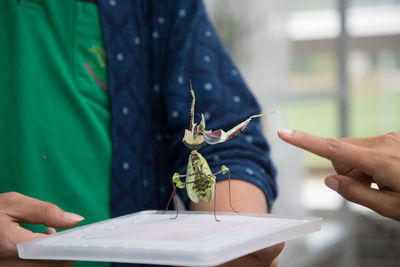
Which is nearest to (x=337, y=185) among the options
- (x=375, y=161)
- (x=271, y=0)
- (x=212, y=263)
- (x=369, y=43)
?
(x=375, y=161)

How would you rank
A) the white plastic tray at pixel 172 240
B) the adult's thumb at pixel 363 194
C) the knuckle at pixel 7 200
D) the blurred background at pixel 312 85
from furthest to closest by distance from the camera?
the blurred background at pixel 312 85 < the adult's thumb at pixel 363 194 < the knuckle at pixel 7 200 < the white plastic tray at pixel 172 240

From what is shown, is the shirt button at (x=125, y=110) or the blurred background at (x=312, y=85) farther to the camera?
the blurred background at (x=312, y=85)

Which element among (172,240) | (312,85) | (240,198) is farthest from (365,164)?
(312,85)

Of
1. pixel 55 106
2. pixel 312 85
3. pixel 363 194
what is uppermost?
pixel 55 106

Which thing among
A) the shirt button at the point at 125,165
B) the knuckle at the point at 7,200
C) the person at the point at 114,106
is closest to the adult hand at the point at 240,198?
the person at the point at 114,106

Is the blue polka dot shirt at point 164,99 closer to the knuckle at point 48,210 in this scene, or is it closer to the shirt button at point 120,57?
the shirt button at point 120,57

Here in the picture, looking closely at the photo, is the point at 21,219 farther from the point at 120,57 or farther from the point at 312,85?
the point at 312,85
